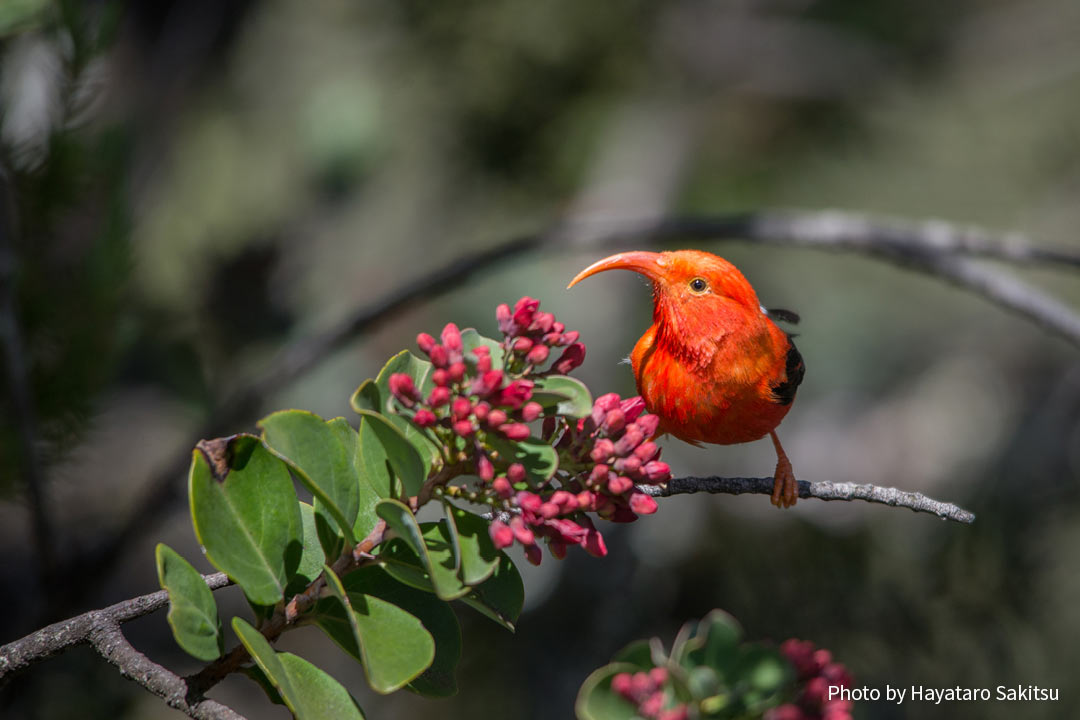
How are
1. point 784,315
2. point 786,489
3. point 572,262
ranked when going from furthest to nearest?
point 572,262
point 784,315
point 786,489

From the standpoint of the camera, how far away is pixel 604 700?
1.10m

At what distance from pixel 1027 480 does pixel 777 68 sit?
14.9ft

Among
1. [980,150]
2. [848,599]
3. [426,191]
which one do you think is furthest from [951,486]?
[980,150]

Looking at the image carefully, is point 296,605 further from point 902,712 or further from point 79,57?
point 902,712

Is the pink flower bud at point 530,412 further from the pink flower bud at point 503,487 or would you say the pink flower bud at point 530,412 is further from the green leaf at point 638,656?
the green leaf at point 638,656

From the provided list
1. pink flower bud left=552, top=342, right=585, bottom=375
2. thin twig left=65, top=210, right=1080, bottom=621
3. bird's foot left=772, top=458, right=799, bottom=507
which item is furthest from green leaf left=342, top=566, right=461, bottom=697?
thin twig left=65, top=210, right=1080, bottom=621

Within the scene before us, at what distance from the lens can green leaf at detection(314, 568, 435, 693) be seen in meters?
1.15

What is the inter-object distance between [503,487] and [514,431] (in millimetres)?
87

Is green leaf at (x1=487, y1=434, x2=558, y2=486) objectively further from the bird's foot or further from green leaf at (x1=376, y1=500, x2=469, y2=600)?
the bird's foot

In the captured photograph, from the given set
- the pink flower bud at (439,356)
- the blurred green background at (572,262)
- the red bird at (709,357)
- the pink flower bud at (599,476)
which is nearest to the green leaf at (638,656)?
the pink flower bud at (599,476)

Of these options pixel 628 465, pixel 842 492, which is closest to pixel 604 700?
pixel 628 465

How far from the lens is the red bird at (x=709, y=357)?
220 cm

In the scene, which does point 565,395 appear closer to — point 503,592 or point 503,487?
point 503,487

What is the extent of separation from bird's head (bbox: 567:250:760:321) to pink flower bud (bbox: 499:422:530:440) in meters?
1.05
